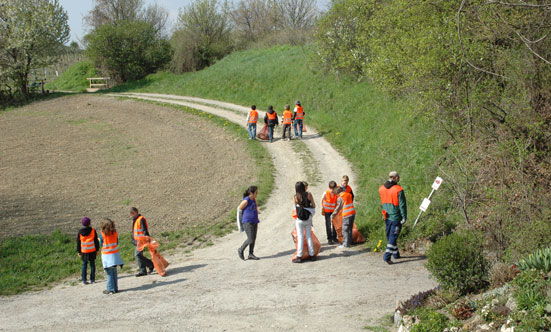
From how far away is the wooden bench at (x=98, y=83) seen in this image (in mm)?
52500

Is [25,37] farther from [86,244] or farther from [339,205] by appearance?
[339,205]

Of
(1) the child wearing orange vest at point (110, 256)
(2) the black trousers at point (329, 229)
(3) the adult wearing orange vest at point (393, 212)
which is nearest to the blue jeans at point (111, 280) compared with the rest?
(1) the child wearing orange vest at point (110, 256)

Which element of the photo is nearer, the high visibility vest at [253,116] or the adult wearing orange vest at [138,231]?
the adult wearing orange vest at [138,231]

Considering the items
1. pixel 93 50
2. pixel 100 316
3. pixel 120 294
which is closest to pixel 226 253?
pixel 120 294

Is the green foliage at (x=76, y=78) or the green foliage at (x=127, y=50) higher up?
the green foliage at (x=127, y=50)

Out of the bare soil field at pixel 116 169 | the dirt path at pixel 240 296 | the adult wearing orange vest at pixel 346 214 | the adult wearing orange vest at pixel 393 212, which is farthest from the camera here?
the bare soil field at pixel 116 169

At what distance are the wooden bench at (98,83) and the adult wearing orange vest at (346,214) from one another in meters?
45.0

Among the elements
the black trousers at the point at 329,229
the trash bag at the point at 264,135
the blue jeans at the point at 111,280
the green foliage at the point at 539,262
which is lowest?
the blue jeans at the point at 111,280

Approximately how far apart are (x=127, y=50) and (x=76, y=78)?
24.4 feet

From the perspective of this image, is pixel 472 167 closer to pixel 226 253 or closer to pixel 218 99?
pixel 226 253

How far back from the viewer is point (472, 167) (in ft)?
39.6

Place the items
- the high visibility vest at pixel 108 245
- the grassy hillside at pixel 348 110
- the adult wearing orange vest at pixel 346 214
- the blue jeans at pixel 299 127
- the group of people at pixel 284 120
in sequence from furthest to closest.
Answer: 1. the blue jeans at pixel 299 127
2. the group of people at pixel 284 120
3. the grassy hillside at pixel 348 110
4. the adult wearing orange vest at pixel 346 214
5. the high visibility vest at pixel 108 245

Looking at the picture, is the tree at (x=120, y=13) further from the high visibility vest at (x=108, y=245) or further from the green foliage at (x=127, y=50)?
the high visibility vest at (x=108, y=245)

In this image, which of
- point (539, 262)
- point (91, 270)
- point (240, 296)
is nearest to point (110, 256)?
point (91, 270)
